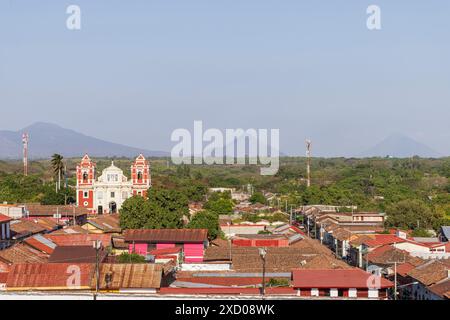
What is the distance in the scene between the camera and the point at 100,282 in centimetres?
1149

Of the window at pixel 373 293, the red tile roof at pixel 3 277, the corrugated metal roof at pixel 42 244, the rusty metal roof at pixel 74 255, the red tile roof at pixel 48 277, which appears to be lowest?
the window at pixel 373 293

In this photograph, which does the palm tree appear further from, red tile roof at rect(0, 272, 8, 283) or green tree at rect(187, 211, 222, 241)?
red tile roof at rect(0, 272, 8, 283)

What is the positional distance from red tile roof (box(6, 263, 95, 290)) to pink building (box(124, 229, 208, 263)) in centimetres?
762

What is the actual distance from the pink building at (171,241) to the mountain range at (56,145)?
8174 cm

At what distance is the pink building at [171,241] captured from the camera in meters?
20.1

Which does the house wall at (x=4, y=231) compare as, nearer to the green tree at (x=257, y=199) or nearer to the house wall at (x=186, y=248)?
the house wall at (x=186, y=248)

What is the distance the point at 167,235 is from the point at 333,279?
29.8 feet

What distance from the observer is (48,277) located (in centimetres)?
1181

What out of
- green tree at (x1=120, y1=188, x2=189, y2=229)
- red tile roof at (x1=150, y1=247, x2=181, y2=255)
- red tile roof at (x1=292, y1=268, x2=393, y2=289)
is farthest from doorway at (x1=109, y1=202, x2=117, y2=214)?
red tile roof at (x1=292, y1=268, x2=393, y2=289)

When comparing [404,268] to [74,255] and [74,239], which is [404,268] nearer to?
[74,255]

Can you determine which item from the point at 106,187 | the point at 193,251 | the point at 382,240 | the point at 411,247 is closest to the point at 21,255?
the point at 193,251

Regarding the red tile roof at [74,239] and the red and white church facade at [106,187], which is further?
the red and white church facade at [106,187]

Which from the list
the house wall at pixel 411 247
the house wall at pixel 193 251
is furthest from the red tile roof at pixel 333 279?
the house wall at pixel 411 247

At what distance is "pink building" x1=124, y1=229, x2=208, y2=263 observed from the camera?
20.1m
